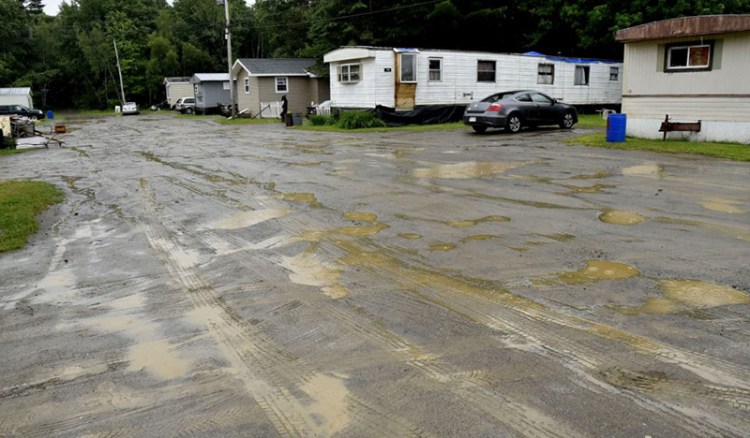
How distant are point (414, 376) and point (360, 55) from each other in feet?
81.9

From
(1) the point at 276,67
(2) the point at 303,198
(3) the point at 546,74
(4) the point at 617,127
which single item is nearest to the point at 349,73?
(3) the point at 546,74

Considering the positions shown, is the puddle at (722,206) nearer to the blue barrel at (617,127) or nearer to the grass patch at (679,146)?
the grass patch at (679,146)

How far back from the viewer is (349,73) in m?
28.8

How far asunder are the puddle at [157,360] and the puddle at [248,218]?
12.5ft

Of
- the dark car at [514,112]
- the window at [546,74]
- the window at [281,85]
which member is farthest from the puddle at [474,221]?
the window at [281,85]

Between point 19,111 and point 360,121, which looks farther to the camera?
point 19,111

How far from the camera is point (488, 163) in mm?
13805

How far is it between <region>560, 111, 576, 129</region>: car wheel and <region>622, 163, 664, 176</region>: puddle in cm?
1022

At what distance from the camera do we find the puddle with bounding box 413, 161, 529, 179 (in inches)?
477

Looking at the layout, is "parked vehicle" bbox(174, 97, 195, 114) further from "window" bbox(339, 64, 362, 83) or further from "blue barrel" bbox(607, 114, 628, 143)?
Answer: "blue barrel" bbox(607, 114, 628, 143)

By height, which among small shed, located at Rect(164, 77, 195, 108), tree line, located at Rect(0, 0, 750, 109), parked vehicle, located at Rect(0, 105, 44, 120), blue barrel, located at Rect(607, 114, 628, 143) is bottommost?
blue barrel, located at Rect(607, 114, 628, 143)

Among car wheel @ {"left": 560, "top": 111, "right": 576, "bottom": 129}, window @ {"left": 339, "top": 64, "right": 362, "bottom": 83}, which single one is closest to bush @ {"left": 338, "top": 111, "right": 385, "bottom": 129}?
window @ {"left": 339, "top": 64, "right": 362, "bottom": 83}

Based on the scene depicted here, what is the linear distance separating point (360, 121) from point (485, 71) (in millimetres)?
6707

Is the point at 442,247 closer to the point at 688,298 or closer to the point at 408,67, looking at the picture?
the point at 688,298
